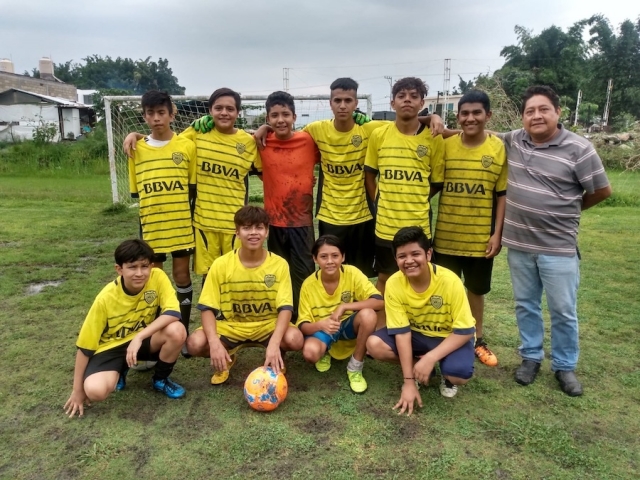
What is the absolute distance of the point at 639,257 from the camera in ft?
21.1

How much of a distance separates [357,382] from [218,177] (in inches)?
69.0

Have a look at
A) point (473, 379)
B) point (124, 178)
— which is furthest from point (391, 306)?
point (124, 178)

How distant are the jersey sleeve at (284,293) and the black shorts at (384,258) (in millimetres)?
A: 724

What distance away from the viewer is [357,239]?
379 cm

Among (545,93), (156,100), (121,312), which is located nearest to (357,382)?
(121,312)

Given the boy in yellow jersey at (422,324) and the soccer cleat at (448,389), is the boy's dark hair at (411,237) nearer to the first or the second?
the boy in yellow jersey at (422,324)

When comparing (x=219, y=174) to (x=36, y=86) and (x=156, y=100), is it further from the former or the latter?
(x=36, y=86)

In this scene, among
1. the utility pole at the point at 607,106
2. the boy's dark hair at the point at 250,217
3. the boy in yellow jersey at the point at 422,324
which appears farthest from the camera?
the utility pole at the point at 607,106

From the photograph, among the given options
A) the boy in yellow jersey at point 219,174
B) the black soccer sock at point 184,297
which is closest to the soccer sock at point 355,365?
the boy in yellow jersey at point 219,174

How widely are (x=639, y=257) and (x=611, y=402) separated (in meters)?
4.21

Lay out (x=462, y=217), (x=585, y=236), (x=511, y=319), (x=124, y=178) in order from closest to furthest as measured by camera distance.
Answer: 1. (x=462, y=217)
2. (x=511, y=319)
3. (x=585, y=236)
4. (x=124, y=178)

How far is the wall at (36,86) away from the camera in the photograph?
131ft

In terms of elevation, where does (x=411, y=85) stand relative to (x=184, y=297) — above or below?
above

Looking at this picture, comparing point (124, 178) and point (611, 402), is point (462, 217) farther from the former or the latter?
point (124, 178)
